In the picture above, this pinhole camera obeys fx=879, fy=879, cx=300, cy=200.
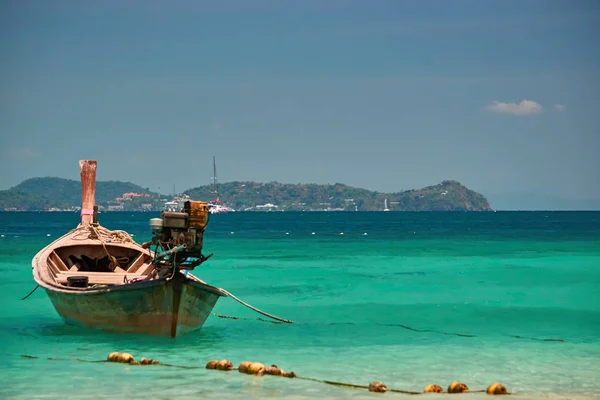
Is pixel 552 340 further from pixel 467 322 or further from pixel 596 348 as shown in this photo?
pixel 467 322

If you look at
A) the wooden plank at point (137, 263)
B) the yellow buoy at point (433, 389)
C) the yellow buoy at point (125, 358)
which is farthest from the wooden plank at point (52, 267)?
the yellow buoy at point (433, 389)

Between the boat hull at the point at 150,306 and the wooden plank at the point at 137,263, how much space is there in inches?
188

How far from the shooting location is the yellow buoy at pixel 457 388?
17.2m

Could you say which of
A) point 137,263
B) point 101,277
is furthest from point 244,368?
point 137,263

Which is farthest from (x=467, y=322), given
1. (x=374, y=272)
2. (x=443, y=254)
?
(x=443, y=254)

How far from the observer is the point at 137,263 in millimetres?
28062

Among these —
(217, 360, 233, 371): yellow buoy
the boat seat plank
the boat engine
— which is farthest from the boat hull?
the boat seat plank

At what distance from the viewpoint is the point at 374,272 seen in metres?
49.1

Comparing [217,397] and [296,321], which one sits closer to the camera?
[217,397]

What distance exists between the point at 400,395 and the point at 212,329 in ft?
31.8

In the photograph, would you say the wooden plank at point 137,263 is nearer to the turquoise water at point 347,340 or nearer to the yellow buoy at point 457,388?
the turquoise water at point 347,340

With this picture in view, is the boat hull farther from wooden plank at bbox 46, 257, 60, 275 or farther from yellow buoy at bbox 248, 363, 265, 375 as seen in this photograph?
wooden plank at bbox 46, 257, 60, 275

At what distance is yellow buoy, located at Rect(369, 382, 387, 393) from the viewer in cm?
1712

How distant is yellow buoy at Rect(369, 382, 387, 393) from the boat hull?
597 cm
